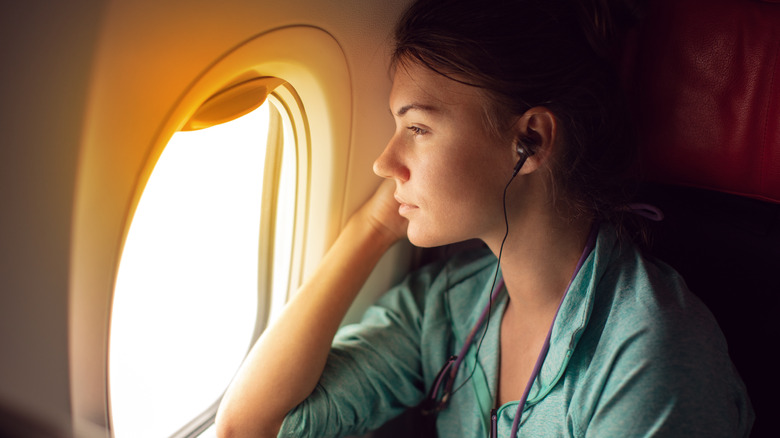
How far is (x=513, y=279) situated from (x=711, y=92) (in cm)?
50

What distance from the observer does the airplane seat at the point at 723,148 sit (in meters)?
1.00

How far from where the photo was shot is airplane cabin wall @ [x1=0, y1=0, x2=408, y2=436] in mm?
604

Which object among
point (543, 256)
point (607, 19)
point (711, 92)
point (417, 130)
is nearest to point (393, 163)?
point (417, 130)

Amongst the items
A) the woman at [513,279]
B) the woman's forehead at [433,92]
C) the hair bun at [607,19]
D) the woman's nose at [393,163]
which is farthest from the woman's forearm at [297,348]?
the hair bun at [607,19]

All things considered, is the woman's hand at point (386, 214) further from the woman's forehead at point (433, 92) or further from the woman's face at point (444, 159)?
the woman's forehead at point (433, 92)

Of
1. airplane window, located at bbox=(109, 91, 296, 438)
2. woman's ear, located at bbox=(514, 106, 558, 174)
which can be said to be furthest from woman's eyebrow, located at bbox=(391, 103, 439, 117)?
airplane window, located at bbox=(109, 91, 296, 438)

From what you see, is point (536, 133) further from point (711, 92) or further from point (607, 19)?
point (711, 92)

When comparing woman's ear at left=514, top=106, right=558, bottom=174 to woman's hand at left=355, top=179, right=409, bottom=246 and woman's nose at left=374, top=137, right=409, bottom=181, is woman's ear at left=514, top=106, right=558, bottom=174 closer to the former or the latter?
woman's nose at left=374, top=137, right=409, bottom=181

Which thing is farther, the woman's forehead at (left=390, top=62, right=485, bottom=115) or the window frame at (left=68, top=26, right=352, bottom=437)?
the woman's forehead at (left=390, top=62, right=485, bottom=115)

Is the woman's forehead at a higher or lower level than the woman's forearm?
higher

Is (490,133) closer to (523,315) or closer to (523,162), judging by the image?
(523,162)

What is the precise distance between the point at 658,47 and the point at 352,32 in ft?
1.88

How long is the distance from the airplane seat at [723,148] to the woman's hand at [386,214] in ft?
1.64

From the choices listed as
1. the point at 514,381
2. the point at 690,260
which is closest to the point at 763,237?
the point at 690,260
